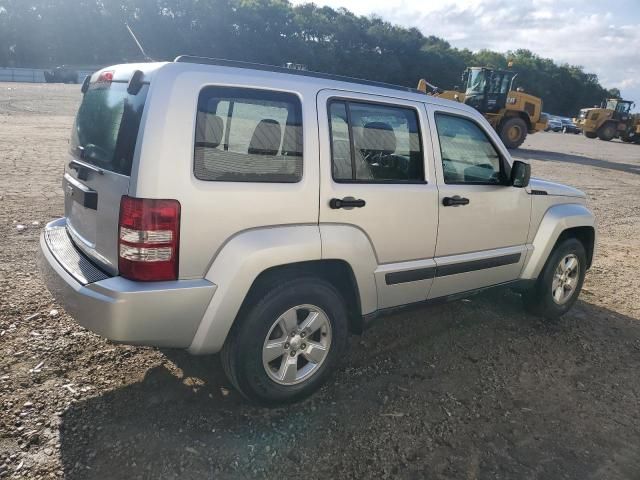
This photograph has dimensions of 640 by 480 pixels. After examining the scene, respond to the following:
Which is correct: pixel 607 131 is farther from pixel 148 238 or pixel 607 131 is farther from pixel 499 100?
pixel 148 238

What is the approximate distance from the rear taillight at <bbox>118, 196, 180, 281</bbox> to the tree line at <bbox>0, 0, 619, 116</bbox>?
49.5 metres

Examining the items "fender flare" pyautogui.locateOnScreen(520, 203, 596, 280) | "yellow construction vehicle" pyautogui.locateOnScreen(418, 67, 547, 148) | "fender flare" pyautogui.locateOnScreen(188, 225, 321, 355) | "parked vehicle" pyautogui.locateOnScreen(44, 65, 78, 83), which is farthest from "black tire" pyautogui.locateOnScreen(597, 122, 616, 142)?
"parked vehicle" pyautogui.locateOnScreen(44, 65, 78, 83)

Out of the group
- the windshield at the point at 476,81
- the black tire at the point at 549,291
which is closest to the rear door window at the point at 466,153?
the black tire at the point at 549,291

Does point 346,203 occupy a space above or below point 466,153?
below

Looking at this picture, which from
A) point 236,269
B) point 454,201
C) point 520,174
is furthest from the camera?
point 520,174

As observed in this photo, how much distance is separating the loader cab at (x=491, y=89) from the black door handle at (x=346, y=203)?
59.6ft

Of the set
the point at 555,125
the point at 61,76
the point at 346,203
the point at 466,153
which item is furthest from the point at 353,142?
the point at 61,76

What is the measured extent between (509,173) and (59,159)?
970 cm

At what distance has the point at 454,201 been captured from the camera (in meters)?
3.49

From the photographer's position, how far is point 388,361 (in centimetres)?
362

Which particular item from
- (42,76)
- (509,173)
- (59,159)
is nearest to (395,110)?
(509,173)

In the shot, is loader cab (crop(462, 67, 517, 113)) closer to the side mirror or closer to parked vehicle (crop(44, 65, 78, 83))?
the side mirror

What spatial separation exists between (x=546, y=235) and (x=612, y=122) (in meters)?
35.5

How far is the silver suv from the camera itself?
2430 mm
